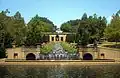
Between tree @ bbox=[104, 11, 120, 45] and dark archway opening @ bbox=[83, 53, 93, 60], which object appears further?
dark archway opening @ bbox=[83, 53, 93, 60]

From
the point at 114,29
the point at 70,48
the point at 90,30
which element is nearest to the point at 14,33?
the point at 70,48

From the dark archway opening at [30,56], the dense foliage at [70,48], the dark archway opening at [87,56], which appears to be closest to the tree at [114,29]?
the dark archway opening at [87,56]

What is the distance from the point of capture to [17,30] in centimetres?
8850

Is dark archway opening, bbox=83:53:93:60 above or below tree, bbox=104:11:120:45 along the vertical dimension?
below

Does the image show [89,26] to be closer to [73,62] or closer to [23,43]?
[23,43]

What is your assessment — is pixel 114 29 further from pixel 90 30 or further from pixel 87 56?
pixel 90 30

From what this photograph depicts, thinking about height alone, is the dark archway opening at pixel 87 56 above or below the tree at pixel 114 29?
below

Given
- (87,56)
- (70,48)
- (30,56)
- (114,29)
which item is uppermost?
(114,29)

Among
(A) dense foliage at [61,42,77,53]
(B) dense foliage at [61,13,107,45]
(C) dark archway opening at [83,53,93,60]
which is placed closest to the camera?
(A) dense foliage at [61,42,77,53]

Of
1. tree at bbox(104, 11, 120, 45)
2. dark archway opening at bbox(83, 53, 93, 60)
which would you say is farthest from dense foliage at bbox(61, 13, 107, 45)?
tree at bbox(104, 11, 120, 45)

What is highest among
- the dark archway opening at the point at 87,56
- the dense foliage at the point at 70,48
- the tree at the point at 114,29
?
the tree at the point at 114,29

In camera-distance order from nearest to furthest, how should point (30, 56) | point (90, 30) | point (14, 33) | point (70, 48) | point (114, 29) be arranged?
point (114, 29), point (70, 48), point (30, 56), point (14, 33), point (90, 30)

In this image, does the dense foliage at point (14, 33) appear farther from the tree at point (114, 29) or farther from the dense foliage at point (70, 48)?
the tree at point (114, 29)

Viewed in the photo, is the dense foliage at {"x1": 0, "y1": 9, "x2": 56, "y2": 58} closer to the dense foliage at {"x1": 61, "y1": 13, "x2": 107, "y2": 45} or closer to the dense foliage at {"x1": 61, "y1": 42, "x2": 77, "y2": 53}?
the dense foliage at {"x1": 61, "y1": 42, "x2": 77, "y2": 53}
